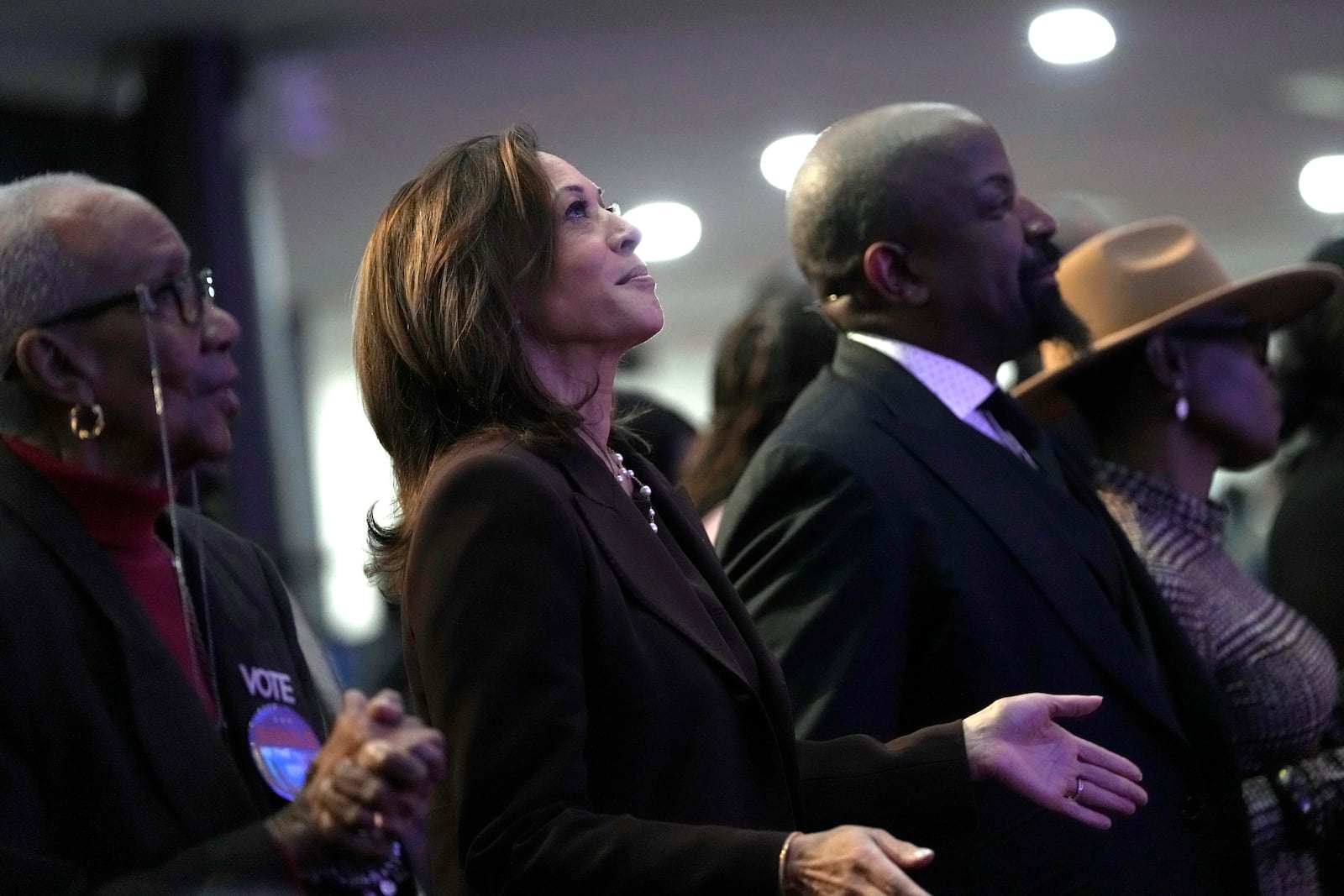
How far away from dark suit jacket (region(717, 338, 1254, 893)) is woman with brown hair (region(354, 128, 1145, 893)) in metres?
0.32

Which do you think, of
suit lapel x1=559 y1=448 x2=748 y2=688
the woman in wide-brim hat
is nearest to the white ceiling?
the woman in wide-brim hat

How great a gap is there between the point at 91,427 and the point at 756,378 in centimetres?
169

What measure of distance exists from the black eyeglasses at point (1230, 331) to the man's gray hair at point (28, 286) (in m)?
1.96

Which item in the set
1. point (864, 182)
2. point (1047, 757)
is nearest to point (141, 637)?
point (1047, 757)

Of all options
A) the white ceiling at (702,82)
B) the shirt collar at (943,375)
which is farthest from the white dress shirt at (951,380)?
the white ceiling at (702,82)

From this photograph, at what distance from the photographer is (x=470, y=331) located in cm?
185

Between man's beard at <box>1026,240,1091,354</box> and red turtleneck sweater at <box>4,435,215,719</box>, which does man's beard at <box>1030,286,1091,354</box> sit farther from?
red turtleneck sweater at <box>4,435,215,719</box>

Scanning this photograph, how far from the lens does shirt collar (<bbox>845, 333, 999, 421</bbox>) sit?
266 cm

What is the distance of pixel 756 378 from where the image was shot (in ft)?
11.2

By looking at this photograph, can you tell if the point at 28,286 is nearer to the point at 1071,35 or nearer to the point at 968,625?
the point at 968,625

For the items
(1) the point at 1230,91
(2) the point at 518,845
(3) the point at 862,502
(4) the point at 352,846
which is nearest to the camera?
(4) the point at 352,846

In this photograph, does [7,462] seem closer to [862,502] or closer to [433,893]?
[433,893]

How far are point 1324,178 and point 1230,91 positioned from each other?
1.49 m

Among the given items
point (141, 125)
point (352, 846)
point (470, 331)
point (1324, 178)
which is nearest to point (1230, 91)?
point (1324, 178)
